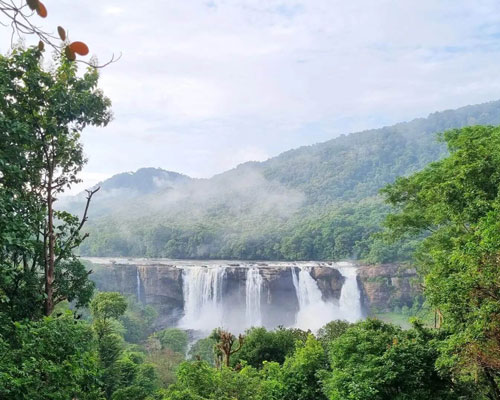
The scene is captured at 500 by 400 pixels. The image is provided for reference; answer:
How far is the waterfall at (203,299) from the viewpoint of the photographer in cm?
3622

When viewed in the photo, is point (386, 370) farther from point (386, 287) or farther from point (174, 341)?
point (386, 287)

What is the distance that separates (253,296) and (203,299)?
4.93 metres

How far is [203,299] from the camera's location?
36.8m

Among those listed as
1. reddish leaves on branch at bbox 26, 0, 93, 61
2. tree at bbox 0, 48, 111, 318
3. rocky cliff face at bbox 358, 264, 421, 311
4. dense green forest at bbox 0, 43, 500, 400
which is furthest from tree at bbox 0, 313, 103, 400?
rocky cliff face at bbox 358, 264, 421, 311

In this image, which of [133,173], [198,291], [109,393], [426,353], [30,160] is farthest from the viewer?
[133,173]

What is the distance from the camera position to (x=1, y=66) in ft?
18.0

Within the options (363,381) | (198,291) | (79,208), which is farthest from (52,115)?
(79,208)

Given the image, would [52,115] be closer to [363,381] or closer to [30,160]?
[30,160]

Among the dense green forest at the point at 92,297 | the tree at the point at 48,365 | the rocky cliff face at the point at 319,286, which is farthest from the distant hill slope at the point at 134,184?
the tree at the point at 48,365

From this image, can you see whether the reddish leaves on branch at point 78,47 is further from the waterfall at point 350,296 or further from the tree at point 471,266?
the waterfall at point 350,296

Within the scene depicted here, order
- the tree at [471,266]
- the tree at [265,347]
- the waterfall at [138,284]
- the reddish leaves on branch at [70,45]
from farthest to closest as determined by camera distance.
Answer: the waterfall at [138,284], the tree at [265,347], the tree at [471,266], the reddish leaves on branch at [70,45]

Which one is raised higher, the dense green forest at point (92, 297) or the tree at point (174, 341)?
the dense green forest at point (92, 297)

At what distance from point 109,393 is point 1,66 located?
1191cm

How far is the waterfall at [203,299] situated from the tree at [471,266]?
28.1 meters
